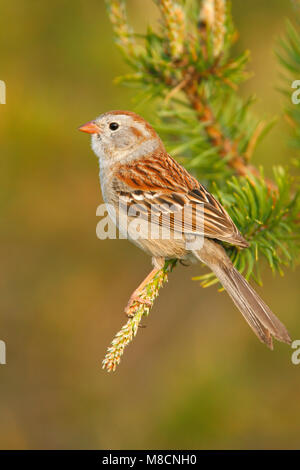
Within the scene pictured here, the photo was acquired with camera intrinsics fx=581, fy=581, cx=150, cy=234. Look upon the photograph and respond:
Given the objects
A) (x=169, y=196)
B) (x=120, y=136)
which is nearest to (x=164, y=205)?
(x=169, y=196)

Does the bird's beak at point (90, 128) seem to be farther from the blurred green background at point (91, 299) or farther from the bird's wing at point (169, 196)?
the bird's wing at point (169, 196)

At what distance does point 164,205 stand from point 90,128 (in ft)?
2.36

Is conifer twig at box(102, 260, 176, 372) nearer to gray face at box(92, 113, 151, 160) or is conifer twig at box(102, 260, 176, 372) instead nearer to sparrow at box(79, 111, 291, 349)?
sparrow at box(79, 111, 291, 349)

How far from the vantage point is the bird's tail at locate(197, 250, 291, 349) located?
2350mm

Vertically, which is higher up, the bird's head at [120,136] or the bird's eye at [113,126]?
the bird's eye at [113,126]

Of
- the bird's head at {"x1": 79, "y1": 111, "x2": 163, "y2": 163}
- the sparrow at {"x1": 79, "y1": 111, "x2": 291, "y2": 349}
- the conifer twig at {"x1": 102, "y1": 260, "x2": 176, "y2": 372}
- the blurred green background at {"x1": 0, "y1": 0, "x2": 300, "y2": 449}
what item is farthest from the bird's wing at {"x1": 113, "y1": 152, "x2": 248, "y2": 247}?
the blurred green background at {"x1": 0, "y1": 0, "x2": 300, "y2": 449}

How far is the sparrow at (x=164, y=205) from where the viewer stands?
2521mm

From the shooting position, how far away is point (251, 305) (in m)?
2.50

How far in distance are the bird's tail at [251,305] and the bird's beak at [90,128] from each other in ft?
3.70

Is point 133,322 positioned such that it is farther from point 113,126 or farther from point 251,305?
point 113,126

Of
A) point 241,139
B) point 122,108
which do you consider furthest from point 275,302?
point 122,108

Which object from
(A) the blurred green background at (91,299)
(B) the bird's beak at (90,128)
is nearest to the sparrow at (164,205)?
(B) the bird's beak at (90,128)

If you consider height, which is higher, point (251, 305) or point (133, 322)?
point (251, 305)
